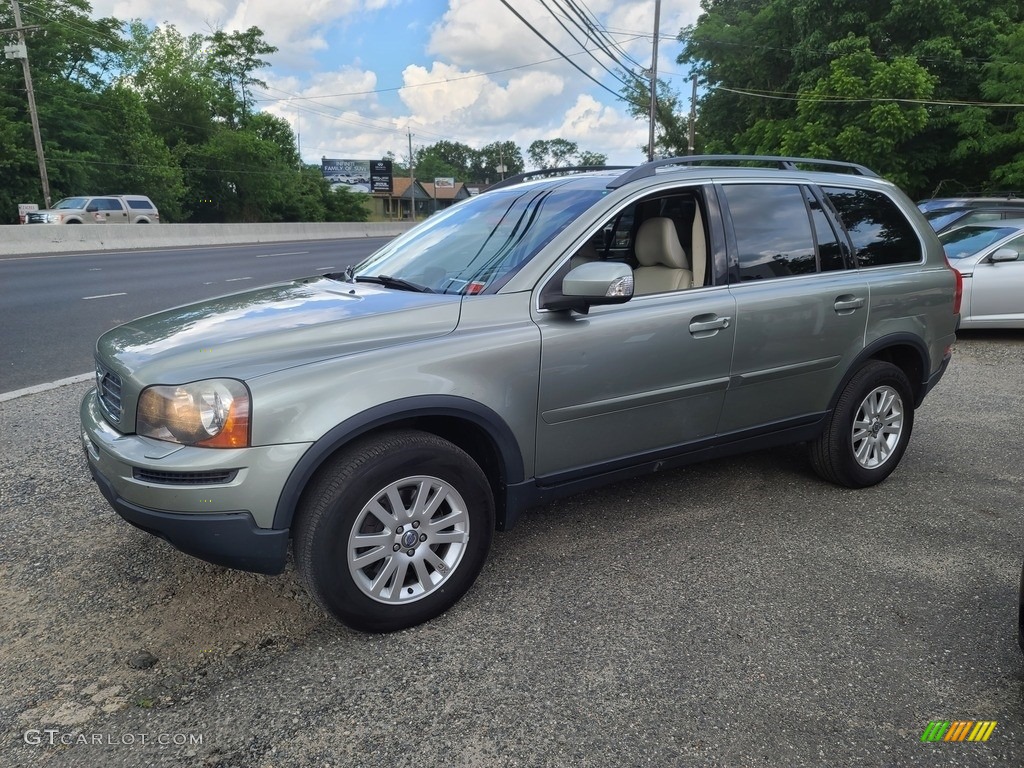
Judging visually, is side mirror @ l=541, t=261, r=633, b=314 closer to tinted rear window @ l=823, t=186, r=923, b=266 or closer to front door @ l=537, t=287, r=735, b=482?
front door @ l=537, t=287, r=735, b=482

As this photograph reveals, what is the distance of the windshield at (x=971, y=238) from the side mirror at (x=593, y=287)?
789 centimetres

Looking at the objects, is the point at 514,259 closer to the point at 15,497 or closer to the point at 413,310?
the point at 413,310

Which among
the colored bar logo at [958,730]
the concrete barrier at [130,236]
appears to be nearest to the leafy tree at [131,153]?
the concrete barrier at [130,236]

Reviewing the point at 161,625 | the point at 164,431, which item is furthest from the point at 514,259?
the point at 161,625

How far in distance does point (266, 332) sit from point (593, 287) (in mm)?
1277

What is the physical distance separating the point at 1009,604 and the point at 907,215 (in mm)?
2373

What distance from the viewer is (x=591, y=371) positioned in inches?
125

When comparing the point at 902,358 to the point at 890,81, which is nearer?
the point at 902,358

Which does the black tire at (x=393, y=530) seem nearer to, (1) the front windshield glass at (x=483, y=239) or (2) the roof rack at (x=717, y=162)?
(1) the front windshield glass at (x=483, y=239)

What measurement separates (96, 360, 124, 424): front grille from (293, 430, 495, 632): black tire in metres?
0.83

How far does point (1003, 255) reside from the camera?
8.76 metres

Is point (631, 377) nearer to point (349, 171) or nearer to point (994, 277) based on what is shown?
point (994, 277)

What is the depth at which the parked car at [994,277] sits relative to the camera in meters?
8.89

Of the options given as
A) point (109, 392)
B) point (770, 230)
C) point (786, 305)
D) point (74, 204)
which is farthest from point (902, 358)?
point (74, 204)
